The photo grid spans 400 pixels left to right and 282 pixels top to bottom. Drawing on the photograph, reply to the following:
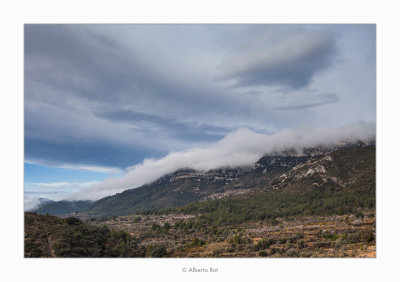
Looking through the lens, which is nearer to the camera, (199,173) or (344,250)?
(344,250)

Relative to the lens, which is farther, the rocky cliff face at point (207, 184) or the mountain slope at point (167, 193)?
the mountain slope at point (167, 193)

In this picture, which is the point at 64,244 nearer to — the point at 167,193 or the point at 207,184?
the point at 167,193

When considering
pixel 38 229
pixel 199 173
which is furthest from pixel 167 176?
pixel 38 229

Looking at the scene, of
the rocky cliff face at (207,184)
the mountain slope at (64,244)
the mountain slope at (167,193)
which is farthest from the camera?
the mountain slope at (167,193)

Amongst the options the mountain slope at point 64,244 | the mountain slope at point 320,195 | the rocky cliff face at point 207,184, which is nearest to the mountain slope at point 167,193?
the rocky cliff face at point 207,184

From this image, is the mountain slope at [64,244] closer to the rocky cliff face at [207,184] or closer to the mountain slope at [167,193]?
the rocky cliff face at [207,184]

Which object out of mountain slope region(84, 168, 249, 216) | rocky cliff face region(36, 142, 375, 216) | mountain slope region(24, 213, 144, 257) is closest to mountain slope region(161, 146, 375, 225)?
rocky cliff face region(36, 142, 375, 216)

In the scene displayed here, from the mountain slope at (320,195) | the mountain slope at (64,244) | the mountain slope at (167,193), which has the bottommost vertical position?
the mountain slope at (167,193)

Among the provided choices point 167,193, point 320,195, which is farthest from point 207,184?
point 320,195

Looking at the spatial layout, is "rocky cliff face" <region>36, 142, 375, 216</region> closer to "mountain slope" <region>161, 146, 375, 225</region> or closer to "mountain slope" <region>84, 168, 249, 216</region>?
"mountain slope" <region>84, 168, 249, 216</region>

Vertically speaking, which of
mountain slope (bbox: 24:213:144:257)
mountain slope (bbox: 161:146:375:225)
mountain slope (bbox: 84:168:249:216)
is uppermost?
mountain slope (bbox: 24:213:144:257)
